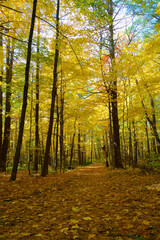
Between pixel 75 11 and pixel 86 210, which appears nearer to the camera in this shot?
pixel 86 210

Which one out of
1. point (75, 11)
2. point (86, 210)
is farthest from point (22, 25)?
point (86, 210)

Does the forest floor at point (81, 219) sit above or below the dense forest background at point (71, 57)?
below

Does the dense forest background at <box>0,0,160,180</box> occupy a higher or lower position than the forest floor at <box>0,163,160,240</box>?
higher

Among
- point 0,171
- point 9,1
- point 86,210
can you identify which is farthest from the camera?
point 0,171

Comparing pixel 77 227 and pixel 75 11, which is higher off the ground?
pixel 75 11

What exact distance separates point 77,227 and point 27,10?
841cm

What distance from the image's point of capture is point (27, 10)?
20.6ft

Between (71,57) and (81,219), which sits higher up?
(71,57)

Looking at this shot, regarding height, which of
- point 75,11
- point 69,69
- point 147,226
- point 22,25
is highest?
point 75,11

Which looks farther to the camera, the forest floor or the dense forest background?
the dense forest background

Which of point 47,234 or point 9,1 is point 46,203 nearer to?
point 47,234

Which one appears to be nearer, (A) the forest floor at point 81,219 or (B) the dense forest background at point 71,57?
(A) the forest floor at point 81,219

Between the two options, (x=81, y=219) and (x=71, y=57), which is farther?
(x=71, y=57)

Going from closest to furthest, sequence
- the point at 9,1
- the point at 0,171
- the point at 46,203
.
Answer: the point at 46,203, the point at 9,1, the point at 0,171
